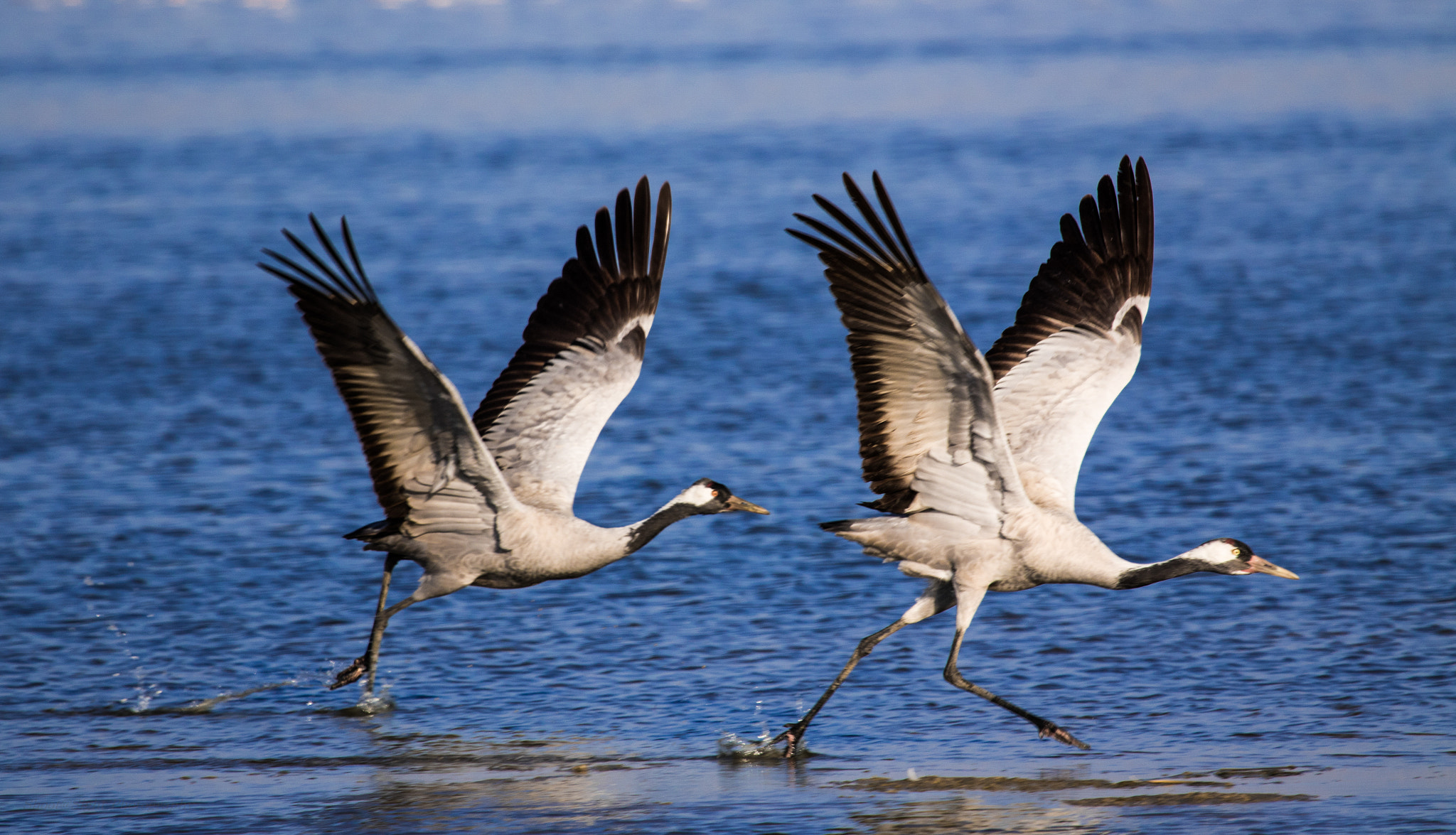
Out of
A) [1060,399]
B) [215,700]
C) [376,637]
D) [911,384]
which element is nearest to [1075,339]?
[1060,399]

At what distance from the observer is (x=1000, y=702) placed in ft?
24.2

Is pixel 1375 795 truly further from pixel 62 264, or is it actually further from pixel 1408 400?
pixel 62 264

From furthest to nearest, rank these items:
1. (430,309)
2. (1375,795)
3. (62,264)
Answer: (62,264)
(430,309)
(1375,795)

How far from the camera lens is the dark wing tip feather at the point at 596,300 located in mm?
8617

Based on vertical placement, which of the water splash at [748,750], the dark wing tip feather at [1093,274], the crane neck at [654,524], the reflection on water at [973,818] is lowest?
the reflection on water at [973,818]

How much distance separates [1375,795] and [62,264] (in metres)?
16.7

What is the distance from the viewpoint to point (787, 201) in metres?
Result: 22.7

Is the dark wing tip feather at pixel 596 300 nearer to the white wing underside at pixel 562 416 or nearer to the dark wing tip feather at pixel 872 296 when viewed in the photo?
the white wing underside at pixel 562 416

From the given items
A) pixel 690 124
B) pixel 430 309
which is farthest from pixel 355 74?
pixel 430 309

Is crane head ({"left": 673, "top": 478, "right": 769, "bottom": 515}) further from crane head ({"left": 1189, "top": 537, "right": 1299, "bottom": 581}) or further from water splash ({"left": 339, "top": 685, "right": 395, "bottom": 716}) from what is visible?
crane head ({"left": 1189, "top": 537, "right": 1299, "bottom": 581})

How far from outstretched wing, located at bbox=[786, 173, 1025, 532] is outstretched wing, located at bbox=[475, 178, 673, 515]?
4.82ft

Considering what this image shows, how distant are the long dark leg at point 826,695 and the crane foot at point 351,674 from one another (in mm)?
2023

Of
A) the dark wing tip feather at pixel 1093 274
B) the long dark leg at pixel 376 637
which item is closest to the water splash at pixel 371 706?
the long dark leg at pixel 376 637

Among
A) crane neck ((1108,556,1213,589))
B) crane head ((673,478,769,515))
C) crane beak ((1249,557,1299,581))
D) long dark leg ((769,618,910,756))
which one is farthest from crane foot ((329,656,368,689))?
crane beak ((1249,557,1299,581))
